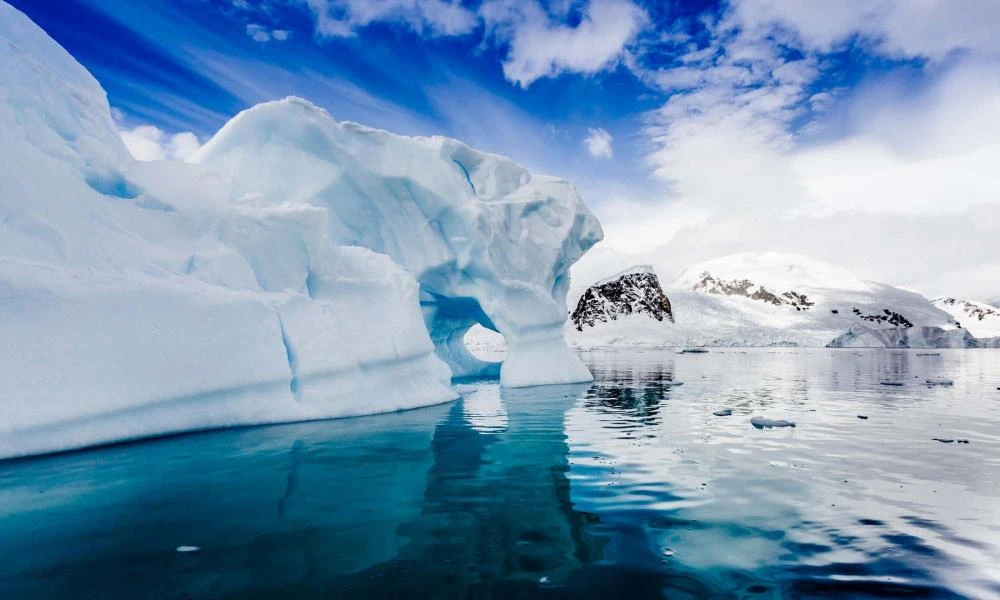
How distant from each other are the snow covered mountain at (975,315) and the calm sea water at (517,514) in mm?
127865

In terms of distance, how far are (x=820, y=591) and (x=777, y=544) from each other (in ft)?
3.03

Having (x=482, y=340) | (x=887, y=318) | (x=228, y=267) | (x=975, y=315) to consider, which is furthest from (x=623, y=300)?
(x=975, y=315)

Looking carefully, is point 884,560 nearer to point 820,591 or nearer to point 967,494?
point 820,591

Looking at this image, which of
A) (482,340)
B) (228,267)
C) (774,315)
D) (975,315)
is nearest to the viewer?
(228,267)

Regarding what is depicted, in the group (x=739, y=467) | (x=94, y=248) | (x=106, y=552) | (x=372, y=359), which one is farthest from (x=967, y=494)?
(x=94, y=248)

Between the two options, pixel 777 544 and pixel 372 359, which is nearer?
pixel 777 544

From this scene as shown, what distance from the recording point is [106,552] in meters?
4.77

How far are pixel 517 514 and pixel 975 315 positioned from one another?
17059 centimetres

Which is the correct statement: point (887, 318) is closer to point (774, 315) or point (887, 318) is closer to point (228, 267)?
point (774, 315)

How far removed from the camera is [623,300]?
81125 mm

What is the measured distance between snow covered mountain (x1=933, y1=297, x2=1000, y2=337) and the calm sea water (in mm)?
127865

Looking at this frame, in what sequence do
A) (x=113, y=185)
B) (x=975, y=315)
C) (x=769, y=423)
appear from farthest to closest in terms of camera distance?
(x=975, y=315) → (x=113, y=185) → (x=769, y=423)

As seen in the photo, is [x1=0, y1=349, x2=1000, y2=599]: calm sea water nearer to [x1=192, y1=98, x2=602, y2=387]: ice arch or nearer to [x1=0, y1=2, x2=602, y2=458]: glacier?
[x1=0, y1=2, x2=602, y2=458]: glacier

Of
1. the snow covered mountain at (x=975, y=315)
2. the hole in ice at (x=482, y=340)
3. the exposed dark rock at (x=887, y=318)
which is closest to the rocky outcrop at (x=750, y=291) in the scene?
the exposed dark rock at (x=887, y=318)
